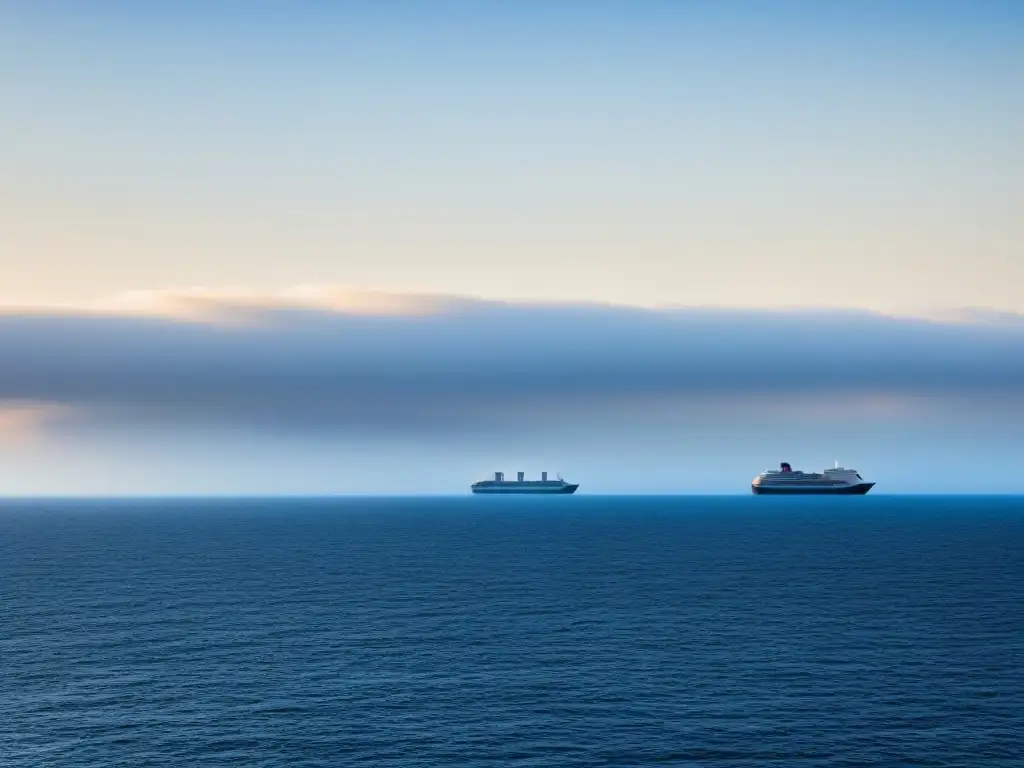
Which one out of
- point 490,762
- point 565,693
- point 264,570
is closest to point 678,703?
point 565,693

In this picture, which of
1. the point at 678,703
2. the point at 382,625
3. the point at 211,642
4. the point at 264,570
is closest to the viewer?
the point at 678,703

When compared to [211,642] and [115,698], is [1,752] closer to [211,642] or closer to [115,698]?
[115,698]

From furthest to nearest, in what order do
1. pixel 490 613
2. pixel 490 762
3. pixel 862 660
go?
pixel 490 613 → pixel 862 660 → pixel 490 762

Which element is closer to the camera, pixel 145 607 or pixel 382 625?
pixel 382 625

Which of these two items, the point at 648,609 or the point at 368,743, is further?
the point at 648,609

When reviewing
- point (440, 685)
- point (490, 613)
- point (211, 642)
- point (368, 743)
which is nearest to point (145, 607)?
point (211, 642)

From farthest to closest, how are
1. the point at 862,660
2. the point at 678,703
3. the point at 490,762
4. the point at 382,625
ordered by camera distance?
the point at 382,625
the point at 862,660
the point at 678,703
the point at 490,762

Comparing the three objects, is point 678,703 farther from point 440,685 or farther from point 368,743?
point 368,743

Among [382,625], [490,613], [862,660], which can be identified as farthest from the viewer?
[490,613]
